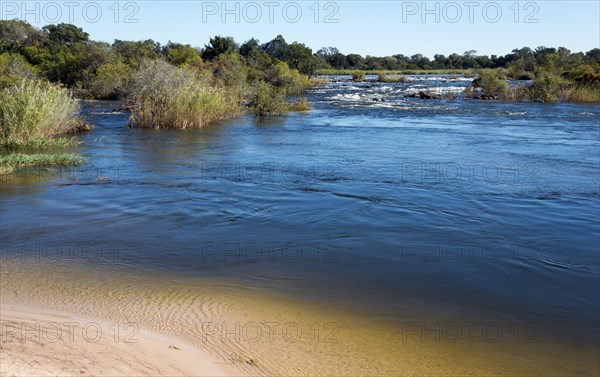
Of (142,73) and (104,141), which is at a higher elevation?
(142,73)

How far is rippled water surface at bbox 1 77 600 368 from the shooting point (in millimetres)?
7547

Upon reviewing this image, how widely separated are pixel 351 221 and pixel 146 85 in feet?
57.7

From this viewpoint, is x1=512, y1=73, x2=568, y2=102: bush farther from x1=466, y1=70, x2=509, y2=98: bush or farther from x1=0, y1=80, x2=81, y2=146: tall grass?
x1=0, y1=80, x2=81, y2=146: tall grass

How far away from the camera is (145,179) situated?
50.1ft

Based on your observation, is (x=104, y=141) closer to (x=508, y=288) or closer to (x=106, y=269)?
(x=106, y=269)

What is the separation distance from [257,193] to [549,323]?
8.05m

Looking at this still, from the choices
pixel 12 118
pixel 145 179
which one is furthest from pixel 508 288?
pixel 12 118

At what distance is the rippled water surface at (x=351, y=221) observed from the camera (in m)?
7.55

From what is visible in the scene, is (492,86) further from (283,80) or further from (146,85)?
(146,85)

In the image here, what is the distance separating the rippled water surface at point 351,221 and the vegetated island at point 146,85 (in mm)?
2115

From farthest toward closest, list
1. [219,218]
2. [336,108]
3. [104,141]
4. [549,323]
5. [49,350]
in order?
[336,108]
[104,141]
[219,218]
[549,323]
[49,350]

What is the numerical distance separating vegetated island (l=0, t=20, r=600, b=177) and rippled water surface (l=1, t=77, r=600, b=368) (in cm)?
211

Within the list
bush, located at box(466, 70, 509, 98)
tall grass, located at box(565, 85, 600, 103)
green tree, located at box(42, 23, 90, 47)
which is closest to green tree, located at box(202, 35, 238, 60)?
green tree, located at box(42, 23, 90, 47)

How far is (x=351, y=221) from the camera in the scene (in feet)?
36.3
